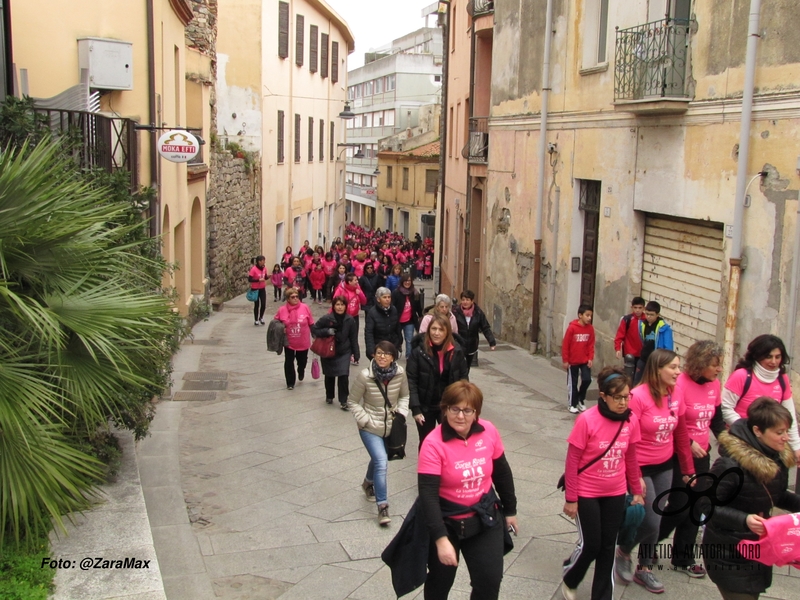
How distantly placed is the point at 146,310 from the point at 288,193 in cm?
2984

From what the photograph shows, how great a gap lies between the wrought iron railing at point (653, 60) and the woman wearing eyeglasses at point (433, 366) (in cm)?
554

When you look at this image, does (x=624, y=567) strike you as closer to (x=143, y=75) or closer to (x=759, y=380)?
(x=759, y=380)

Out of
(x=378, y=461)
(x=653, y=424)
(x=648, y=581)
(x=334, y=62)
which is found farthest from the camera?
(x=334, y=62)

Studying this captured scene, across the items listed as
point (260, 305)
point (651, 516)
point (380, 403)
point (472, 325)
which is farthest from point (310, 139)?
point (651, 516)

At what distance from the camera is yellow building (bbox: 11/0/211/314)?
10406 mm

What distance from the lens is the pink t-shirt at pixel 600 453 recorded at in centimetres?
525

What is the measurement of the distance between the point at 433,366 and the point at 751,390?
8.13 feet

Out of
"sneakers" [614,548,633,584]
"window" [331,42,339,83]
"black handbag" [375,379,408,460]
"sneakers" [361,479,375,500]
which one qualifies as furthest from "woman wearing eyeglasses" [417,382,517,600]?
"window" [331,42,339,83]

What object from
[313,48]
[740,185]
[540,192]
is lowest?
[540,192]

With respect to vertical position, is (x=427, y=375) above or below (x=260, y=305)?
above

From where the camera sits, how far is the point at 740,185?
9773 mm

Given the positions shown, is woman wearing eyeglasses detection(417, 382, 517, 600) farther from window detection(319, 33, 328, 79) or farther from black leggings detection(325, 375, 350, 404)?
window detection(319, 33, 328, 79)

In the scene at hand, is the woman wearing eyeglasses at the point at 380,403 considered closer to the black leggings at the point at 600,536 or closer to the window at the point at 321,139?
the black leggings at the point at 600,536

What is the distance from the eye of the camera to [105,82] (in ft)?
37.1
